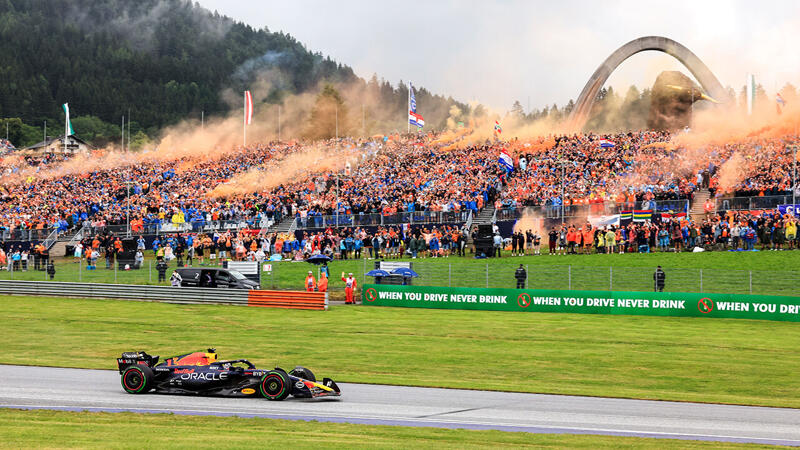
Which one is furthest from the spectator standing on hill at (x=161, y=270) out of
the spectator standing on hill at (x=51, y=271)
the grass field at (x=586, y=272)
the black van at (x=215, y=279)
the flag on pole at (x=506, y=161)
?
the flag on pole at (x=506, y=161)

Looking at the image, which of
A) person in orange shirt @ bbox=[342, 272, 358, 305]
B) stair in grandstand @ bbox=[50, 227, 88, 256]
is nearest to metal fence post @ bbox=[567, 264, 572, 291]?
person in orange shirt @ bbox=[342, 272, 358, 305]

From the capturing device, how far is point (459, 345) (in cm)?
2772

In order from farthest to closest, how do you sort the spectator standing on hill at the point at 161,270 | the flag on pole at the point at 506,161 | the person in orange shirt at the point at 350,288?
1. the flag on pole at the point at 506,161
2. the spectator standing on hill at the point at 161,270
3. the person in orange shirt at the point at 350,288

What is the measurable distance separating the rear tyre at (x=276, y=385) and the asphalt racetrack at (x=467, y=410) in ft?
0.60

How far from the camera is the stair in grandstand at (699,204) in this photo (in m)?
49.8

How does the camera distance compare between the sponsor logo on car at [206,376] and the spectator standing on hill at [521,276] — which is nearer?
the sponsor logo on car at [206,376]

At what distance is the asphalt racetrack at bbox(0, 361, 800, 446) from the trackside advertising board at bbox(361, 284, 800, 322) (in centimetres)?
1860

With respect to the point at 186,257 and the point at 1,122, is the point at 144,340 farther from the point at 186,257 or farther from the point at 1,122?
the point at 1,122

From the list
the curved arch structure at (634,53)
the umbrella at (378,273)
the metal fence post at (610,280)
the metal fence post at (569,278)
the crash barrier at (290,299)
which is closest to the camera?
the metal fence post at (610,280)

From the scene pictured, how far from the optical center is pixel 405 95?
644 ft

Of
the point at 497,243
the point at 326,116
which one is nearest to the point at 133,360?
the point at 497,243

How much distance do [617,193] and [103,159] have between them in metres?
52.5

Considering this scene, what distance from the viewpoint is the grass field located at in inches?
1410

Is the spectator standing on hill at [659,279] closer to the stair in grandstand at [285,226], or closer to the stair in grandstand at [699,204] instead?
the stair in grandstand at [699,204]
